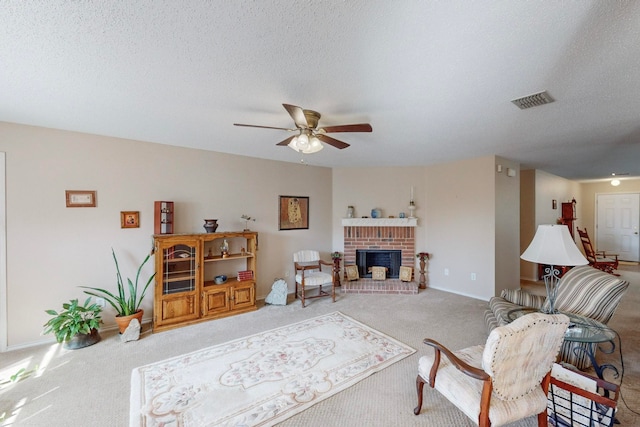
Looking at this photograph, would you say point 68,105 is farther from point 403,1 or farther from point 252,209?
point 403,1

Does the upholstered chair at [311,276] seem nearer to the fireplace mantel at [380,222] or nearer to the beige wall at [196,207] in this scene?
the beige wall at [196,207]

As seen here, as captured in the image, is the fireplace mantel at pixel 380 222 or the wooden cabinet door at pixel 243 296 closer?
the wooden cabinet door at pixel 243 296

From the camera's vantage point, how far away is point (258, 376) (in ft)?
7.77

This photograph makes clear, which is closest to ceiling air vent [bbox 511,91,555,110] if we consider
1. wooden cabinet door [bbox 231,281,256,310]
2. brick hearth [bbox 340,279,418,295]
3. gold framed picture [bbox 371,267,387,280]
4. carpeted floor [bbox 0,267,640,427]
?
carpeted floor [bbox 0,267,640,427]

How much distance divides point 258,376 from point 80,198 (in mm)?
3053

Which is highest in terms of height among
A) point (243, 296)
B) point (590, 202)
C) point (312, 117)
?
point (312, 117)

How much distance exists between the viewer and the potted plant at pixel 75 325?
9.22 feet

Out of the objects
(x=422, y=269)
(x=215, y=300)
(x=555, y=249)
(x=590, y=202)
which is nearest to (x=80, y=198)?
(x=215, y=300)

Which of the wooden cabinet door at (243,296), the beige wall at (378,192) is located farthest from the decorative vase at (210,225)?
the beige wall at (378,192)

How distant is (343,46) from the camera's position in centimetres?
155

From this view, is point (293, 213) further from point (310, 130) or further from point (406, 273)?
point (310, 130)

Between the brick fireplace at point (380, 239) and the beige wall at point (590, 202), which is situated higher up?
the beige wall at point (590, 202)

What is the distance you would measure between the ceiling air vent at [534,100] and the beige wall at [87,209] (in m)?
3.68

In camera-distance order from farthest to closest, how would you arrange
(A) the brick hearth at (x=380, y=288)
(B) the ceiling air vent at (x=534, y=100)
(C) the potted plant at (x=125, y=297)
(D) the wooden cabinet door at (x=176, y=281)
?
1. (A) the brick hearth at (x=380, y=288)
2. (D) the wooden cabinet door at (x=176, y=281)
3. (C) the potted plant at (x=125, y=297)
4. (B) the ceiling air vent at (x=534, y=100)
